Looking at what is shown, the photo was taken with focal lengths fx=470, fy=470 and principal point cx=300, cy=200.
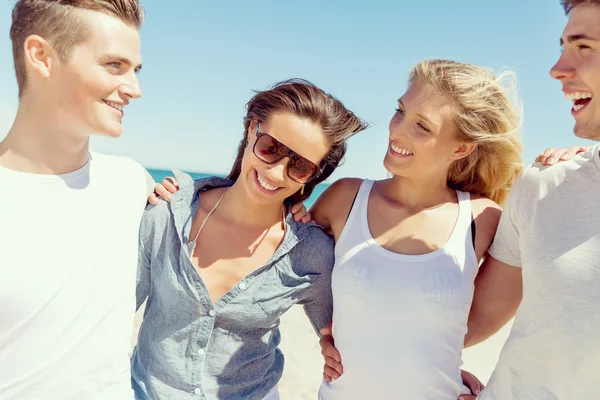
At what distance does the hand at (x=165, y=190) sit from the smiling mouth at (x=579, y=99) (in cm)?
224

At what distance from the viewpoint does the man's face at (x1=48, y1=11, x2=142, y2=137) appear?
7.11ft

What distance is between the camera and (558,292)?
211 cm

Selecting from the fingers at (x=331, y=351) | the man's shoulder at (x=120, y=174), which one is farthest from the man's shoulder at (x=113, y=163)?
the fingers at (x=331, y=351)

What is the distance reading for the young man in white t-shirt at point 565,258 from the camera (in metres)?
2.02

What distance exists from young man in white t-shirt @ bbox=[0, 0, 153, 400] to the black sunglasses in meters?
0.86

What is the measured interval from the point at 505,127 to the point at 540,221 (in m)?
1.01

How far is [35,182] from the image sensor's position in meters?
2.09

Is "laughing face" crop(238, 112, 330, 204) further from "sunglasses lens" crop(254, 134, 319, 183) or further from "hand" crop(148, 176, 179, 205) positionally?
"hand" crop(148, 176, 179, 205)

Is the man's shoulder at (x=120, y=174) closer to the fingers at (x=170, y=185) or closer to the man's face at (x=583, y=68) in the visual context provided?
the fingers at (x=170, y=185)

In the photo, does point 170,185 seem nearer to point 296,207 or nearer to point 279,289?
point 296,207

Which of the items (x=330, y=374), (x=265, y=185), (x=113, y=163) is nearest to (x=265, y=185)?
(x=265, y=185)

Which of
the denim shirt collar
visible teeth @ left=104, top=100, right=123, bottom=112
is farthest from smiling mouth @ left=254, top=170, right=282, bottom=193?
visible teeth @ left=104, top=100, right=123, bottom=112

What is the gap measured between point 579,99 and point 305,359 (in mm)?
5591

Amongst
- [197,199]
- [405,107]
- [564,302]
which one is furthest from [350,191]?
[564,302]
